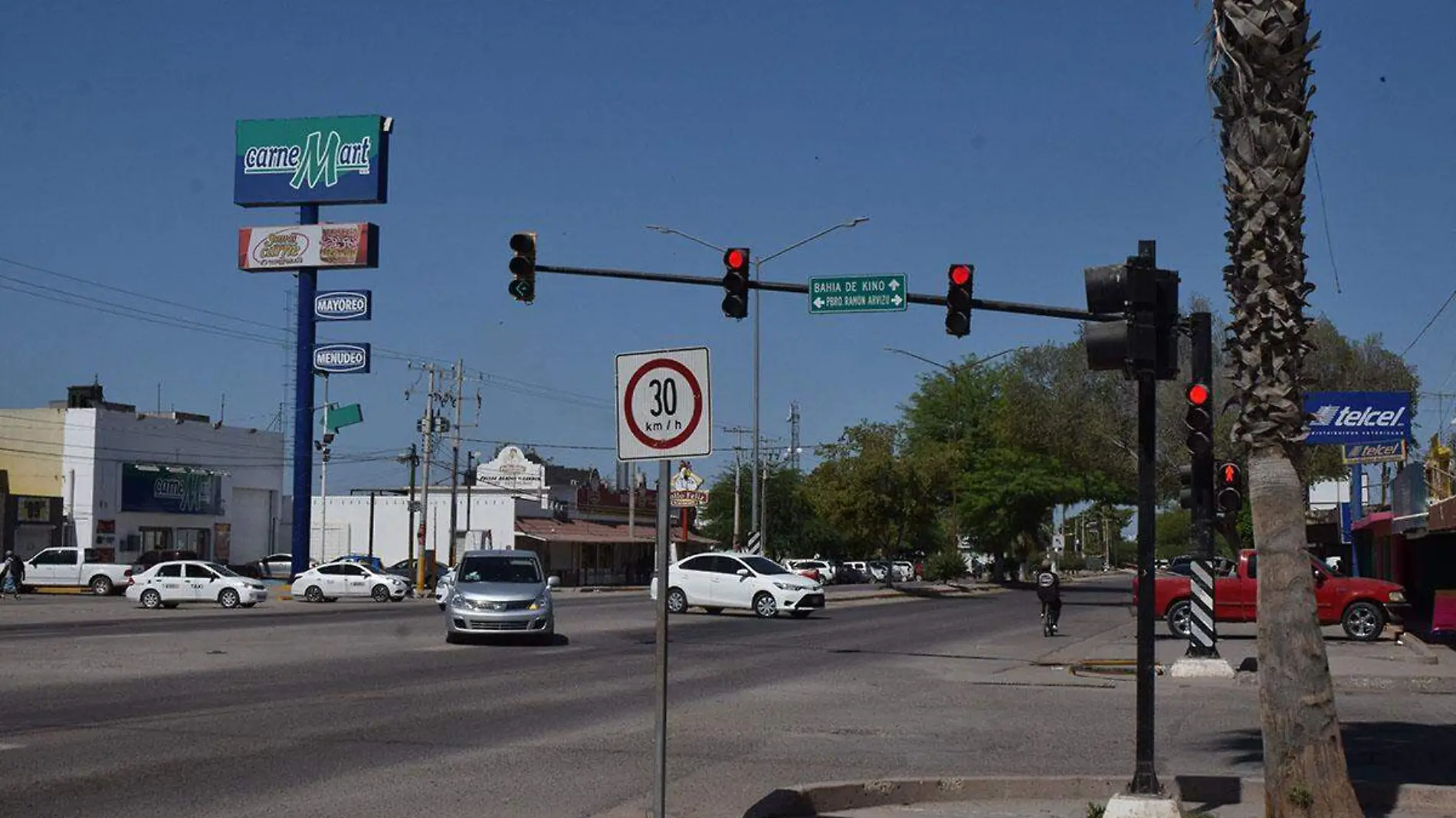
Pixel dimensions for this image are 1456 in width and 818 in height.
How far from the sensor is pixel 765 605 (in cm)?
4066

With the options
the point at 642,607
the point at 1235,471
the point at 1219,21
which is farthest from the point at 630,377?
the point at 642,607

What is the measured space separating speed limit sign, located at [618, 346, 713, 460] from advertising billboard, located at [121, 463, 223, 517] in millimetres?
68608

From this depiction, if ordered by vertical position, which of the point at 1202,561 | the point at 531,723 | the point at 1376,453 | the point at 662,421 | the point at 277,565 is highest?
the point at 1376,453

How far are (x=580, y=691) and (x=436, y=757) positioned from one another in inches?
253

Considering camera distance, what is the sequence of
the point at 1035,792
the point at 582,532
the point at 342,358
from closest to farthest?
the point at 1035,792 → the point at 342,358 → the point at 582,532

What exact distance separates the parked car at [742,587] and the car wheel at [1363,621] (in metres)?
13.8

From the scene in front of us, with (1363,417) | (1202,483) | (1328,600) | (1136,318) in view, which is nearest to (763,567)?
(1328,600)

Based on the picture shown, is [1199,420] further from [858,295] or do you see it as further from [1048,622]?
[1048,622]

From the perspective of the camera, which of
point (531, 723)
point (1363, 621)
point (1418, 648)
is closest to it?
point (531, 723)

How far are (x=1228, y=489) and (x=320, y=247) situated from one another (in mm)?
47897

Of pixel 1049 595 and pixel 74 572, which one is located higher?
pixel 1049 595

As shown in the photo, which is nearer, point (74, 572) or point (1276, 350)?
point (1276, 350)

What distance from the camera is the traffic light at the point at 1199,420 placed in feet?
50.5

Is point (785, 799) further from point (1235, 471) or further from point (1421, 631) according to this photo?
point (1421, 631)
